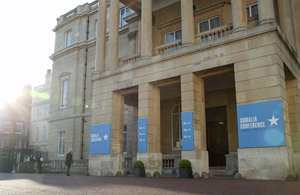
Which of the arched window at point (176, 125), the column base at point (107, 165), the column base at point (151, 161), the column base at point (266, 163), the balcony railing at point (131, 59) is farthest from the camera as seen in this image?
the arched window at point (176, 125)

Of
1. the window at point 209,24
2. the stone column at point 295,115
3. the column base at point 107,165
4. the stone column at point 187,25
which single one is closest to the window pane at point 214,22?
the window at point 209,24

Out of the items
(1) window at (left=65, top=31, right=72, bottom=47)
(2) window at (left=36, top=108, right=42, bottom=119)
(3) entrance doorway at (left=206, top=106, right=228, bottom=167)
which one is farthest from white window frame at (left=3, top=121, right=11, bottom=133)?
(3) entrance doorway at (left=206, top=106, right=228, bottom=167)

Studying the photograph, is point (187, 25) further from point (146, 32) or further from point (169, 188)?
point (169, 188)

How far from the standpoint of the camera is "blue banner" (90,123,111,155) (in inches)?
727

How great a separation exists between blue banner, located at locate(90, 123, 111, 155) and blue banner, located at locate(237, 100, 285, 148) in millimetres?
8780

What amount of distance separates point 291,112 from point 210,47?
550 cm

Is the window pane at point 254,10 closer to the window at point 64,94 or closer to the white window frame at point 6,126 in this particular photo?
the window at point 64,94

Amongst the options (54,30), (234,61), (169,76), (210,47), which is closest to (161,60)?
(169,76)

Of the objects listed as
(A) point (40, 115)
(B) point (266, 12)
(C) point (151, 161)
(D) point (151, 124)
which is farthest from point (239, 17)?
(A) point (40, 115)

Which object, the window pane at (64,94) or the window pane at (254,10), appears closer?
the window pane at (254,10)

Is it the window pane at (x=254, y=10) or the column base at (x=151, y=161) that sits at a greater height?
the window pane at (x=254, y=10)

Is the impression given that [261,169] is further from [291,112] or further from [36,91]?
[36,91]

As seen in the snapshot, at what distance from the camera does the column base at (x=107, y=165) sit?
18.0 metres

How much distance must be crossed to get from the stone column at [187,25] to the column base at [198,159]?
587 centimetres
